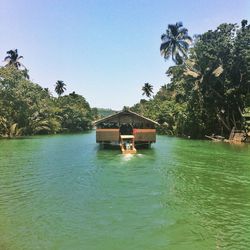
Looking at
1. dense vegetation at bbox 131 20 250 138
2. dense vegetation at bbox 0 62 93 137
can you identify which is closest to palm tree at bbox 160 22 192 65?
dense vegetation at bbox 131 20 250 138

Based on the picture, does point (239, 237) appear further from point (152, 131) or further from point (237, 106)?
point (237, 106)

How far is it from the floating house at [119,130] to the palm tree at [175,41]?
2791 cm

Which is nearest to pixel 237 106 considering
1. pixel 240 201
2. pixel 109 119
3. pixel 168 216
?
pixel 109 119

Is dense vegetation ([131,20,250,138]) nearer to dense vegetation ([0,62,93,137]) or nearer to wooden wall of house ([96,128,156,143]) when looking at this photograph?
wooden wall of house ([96,128,156,143])

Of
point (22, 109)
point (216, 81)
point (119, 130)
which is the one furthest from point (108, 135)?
point (22, 109)

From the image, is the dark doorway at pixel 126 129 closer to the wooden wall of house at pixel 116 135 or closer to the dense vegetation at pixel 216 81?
the wooden wall of house at pixel 116 135

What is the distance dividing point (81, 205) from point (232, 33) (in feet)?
113

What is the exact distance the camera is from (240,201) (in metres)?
14.0

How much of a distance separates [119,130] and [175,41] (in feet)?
102

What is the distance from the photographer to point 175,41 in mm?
59938

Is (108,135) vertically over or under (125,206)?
over

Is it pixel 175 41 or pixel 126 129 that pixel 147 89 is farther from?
pixel 126 129

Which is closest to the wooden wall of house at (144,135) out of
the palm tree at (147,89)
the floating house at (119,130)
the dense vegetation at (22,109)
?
the floating house at (119,130)

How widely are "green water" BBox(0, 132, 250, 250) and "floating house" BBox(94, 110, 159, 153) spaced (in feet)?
30.2
